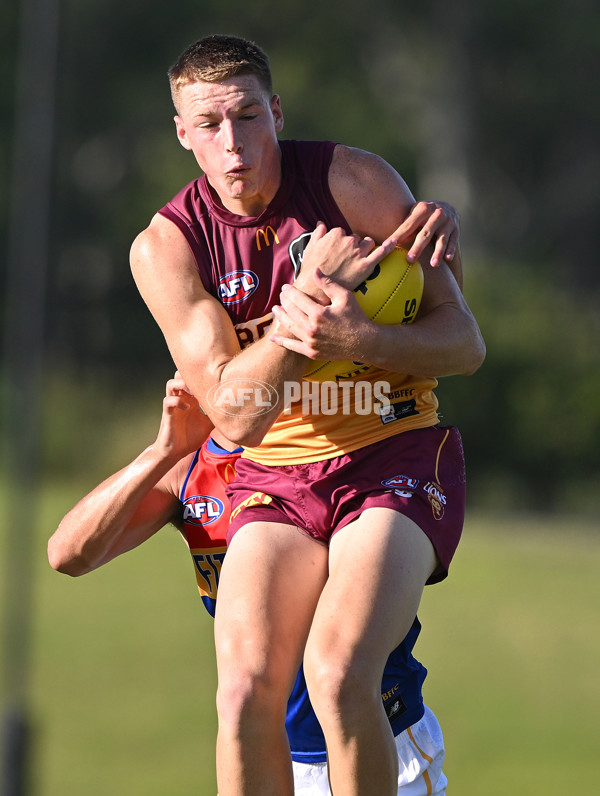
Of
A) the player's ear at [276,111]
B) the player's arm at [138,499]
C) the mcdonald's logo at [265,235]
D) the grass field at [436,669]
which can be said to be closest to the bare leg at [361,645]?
the player's arm at [138,499]

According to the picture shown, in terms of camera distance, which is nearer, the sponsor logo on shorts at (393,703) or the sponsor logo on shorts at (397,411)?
the sponsor logo on shorts at (397,411)

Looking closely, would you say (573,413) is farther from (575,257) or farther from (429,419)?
(429,419)

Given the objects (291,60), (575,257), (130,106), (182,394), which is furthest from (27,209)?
(182,394)

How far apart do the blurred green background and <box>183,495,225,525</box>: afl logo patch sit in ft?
25.6

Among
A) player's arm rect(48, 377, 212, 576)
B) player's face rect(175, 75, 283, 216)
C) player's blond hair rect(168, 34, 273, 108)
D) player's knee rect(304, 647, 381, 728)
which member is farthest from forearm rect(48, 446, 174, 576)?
player's blond hair rect(168, 34, 273, 108)

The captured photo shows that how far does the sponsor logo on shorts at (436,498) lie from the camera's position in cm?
315

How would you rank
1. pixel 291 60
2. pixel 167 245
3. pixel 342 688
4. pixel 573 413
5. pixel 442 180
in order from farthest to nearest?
1. pixel 291 60
2. pixel 442 180
3. pixel 573 413
4. pixel 167 245
5. pixel 342 688

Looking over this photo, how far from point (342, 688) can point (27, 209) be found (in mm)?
18961

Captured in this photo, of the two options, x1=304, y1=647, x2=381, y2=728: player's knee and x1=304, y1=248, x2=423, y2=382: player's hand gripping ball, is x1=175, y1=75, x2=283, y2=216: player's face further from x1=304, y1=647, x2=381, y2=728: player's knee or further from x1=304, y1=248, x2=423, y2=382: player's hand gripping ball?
x1=304, y1=647, x2=381, y2=728: player's knee


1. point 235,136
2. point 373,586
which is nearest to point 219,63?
point 235,136

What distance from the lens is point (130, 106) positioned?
79.8 ft

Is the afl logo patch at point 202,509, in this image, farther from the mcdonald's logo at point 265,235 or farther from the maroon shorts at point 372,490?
the mcdonald's logo at point 265,235

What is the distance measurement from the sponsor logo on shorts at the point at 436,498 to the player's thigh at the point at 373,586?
107mm

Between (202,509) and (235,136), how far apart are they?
3.72 ft
